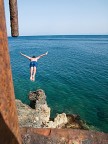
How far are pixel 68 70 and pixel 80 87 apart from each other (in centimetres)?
1166

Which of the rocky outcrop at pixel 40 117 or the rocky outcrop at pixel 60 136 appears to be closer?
the rocky outcrop at pixel 60 136

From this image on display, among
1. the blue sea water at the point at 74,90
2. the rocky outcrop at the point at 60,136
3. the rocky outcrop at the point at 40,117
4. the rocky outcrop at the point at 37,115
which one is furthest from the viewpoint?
the blue sea water at the point at 74,90

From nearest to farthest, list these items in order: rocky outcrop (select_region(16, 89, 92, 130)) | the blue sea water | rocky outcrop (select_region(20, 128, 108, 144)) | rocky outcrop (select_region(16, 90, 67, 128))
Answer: rocky outcrop (select_region(20, 128, 108, 144))
rocky outcrop (select_region(16, 90, 67, 128))
rocky outcrop (select_region(16, 89, 92, 130))
the blue sea water

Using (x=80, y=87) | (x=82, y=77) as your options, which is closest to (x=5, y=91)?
(x=80, y=87)

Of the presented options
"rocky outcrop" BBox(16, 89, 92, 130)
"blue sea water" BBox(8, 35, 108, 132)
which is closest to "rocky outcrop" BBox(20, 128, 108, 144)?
"rocky outcrop" BBox(16, 89, 92, 130)

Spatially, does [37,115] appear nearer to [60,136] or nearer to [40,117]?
Answer: [40,117]

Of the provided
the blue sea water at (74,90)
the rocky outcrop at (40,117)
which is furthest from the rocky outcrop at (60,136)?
the blue sea water at (74,90)

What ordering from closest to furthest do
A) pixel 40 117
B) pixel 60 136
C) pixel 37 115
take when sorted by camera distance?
pixel 60 136 < pixel 37 115 < pixel 40 117

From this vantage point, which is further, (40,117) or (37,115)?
(40,117)

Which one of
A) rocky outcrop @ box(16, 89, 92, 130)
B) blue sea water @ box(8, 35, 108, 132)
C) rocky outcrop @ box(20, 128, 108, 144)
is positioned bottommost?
blue sea water @ box(8, 35, 108, 132)

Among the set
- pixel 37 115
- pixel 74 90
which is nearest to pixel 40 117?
pixel 37 115

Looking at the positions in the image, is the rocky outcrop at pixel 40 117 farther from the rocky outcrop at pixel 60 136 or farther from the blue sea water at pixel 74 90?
the rocky outcrop at pixel 60 136

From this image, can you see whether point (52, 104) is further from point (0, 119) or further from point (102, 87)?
point (0, 119)

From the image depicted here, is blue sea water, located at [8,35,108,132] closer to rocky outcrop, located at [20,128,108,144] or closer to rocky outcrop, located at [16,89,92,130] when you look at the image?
rocky outcrop, located at [16,89,92,130]
